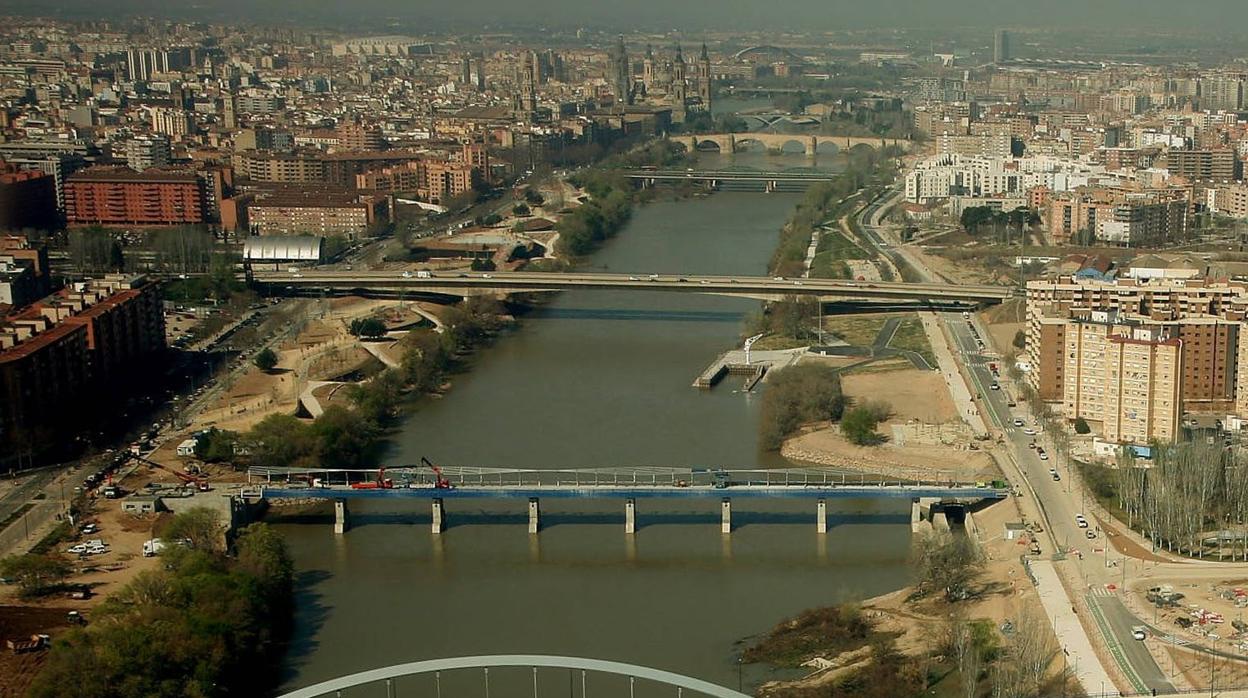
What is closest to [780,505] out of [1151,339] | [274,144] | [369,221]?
[1151,339]

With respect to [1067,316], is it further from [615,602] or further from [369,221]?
[369,221]

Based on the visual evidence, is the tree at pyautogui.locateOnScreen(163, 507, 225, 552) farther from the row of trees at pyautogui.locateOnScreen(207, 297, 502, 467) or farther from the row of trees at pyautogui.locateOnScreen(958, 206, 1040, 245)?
the row of trees at pyautogui.locateOnScreen(958, 206, 1040, 245)

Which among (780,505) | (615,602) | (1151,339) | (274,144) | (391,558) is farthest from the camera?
(274,144)

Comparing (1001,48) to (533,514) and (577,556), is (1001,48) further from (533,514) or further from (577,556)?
(577,556)

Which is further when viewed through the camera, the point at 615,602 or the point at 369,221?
the point at 369,221

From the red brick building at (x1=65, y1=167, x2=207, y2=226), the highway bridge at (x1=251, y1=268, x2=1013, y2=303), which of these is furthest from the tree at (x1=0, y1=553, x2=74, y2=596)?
the red brick building at (x1=65, y1=167, x2=207, y2=226)

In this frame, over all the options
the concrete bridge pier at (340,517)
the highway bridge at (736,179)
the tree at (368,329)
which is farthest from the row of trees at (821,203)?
the concrete bridge pier at (340,517)

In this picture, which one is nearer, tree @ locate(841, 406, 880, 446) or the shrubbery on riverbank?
tree @ locate(841, 406, 880, 446)

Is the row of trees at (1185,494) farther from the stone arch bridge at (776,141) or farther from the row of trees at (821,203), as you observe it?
the stone arch bridge at (776,141)
